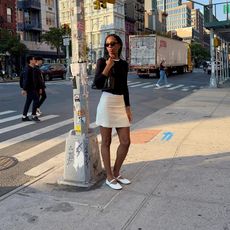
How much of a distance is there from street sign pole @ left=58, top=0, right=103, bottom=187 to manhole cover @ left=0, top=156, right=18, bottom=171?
4.92 feet

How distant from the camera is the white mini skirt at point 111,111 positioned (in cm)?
508

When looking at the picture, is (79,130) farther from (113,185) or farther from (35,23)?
(35,23)

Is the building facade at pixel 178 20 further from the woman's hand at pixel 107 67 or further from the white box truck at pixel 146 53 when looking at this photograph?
the woman's hand at pixel 107 67

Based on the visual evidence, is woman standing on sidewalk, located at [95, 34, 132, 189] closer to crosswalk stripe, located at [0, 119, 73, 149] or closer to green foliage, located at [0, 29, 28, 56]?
crosswalk stripe, located at [0, 119, 73, 149]

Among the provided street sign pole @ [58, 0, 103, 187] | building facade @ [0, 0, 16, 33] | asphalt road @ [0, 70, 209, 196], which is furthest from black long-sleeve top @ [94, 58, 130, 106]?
building facade @ [0, 0, 16, 33]

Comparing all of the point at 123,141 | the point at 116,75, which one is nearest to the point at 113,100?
the point at 116,75

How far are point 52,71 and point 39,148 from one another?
31138 mm

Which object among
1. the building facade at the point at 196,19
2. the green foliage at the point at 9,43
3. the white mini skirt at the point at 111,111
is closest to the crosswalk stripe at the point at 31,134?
the white mini skirt at the point at 111,111

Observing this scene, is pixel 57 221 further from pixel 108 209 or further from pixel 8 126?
pixel 8 126

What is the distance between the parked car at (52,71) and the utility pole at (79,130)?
32.3m

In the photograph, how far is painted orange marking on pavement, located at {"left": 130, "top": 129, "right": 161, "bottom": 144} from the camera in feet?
26.9

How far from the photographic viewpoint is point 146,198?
189 inches

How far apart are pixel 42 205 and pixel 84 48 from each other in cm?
202

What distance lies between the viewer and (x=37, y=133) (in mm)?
9492
